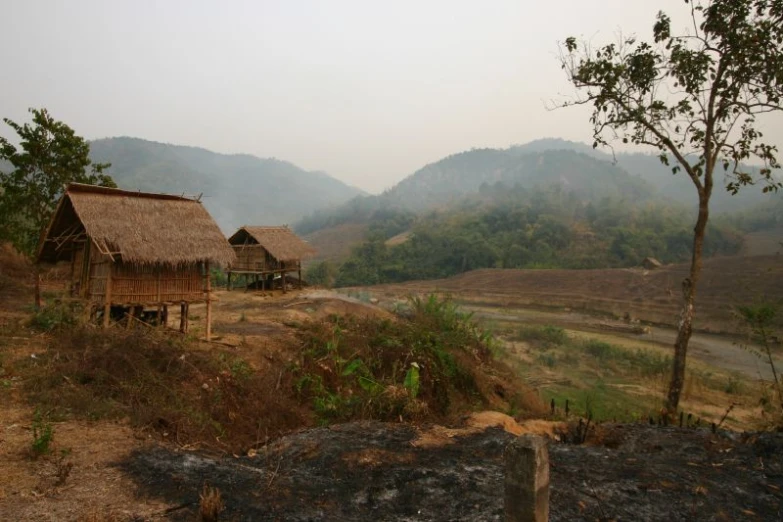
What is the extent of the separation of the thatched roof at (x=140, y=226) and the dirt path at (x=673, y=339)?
14805mm

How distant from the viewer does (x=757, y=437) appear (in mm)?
6309

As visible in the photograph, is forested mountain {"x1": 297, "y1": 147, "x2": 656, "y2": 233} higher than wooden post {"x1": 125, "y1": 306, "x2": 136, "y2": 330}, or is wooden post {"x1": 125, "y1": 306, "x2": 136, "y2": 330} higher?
forested mountain {"x1": 297, "y1": 147, "x2": 656, "y2": 233}

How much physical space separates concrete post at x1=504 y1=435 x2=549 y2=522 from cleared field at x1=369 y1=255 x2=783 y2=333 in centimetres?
2675

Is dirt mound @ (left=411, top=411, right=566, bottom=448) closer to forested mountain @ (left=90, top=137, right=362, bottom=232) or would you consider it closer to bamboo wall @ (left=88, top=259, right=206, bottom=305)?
bamboo wall @ (left=88, top=259, right=206, bottom=305)

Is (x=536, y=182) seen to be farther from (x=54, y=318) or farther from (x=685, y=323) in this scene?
(x=54, y=318)

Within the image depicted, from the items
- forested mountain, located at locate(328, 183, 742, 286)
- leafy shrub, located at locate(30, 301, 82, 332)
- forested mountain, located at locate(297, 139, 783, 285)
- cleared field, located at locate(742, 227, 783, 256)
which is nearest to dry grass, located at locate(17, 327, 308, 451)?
leafy shrub, located at locate(30, 301, 82, 332)

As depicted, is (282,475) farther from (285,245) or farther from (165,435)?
(285,245)

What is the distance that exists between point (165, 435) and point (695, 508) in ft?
20.2

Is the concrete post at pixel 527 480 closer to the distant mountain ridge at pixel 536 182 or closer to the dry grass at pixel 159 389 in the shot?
the dry grass at pixel 159 389

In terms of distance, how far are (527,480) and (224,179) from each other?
498 ft

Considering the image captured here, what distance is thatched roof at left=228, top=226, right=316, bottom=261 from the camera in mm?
24169

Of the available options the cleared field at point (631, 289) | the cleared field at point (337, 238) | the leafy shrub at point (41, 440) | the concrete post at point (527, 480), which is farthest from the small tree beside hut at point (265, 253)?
the cleared field at point (337, 238)

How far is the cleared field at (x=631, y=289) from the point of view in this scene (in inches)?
1120

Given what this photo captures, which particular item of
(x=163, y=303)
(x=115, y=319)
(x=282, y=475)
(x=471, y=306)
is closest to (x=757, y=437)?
(x=282, y=475)
